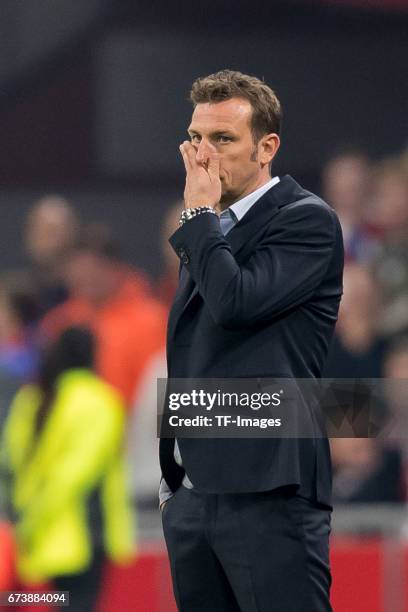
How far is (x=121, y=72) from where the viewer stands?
475cm

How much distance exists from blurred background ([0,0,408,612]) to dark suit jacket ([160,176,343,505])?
5.03 ft

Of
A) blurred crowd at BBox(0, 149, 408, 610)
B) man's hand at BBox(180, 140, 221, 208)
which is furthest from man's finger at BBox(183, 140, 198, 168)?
blurred crowd at BBox(0, 149, 408, 610)

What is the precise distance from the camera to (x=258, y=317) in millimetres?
1675

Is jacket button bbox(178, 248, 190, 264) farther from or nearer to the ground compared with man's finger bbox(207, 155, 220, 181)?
nearer to the ground

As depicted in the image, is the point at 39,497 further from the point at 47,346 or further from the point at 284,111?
the point at 284,111

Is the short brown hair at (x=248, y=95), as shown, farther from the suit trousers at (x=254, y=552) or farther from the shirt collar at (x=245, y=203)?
the suit trousers at (x=254, y=552)

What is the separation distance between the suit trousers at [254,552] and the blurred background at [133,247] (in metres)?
1.47

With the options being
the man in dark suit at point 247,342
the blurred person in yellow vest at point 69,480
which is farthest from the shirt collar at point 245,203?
the blurred person in yellow vest at point 69,480

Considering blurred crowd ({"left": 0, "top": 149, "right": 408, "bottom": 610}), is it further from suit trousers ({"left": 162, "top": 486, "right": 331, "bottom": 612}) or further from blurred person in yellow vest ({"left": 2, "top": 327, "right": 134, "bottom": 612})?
suit trousers ({"left": 162, "top": 486, "right": 331, "bottom": 612})

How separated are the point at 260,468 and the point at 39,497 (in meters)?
1.83

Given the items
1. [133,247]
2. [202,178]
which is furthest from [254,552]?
[133,247]

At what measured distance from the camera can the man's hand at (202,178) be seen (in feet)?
5.65

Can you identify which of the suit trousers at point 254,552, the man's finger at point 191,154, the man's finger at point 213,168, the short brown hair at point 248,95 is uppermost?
the short brown hair at point 248,95

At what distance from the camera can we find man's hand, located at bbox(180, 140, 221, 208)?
172 cm
